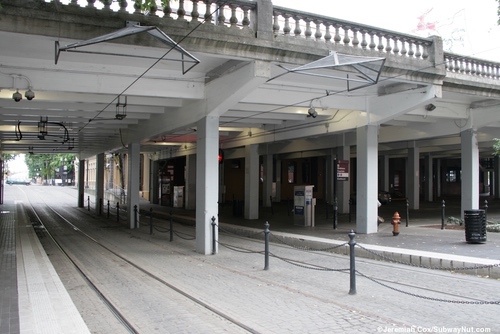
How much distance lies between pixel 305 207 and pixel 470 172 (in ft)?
22.4

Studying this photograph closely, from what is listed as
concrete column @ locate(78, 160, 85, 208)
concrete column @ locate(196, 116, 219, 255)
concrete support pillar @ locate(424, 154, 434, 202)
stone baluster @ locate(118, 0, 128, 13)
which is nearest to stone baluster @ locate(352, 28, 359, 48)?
concrete column @ locate(196, 116, 219, 255)

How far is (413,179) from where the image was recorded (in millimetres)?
29281

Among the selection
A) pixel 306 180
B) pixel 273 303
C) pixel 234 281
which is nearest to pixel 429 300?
pixel 273 303

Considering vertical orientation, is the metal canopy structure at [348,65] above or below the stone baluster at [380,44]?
below

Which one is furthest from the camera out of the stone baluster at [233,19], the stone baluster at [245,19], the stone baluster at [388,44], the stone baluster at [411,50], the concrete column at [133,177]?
the concrete column at [133,177]

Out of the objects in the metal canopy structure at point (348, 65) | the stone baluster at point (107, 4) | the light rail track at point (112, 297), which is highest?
the stone baluster at point (107, 4)

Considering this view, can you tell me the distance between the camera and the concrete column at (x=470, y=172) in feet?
58.9

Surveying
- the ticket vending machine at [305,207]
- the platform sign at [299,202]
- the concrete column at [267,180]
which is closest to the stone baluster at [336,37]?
the ticket vending machine at [305,207]

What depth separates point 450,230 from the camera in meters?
16.1

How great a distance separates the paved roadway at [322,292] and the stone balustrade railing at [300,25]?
17.1 feet

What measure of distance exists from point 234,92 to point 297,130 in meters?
9.15

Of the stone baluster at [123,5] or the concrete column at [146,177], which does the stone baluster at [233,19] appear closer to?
the stone baluster at [123,5]

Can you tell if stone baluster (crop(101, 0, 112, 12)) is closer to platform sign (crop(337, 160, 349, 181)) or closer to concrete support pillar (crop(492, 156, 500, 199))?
platform sign (crop(337, 160, 349, 181))

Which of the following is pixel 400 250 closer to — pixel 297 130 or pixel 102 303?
pixel 102 303
